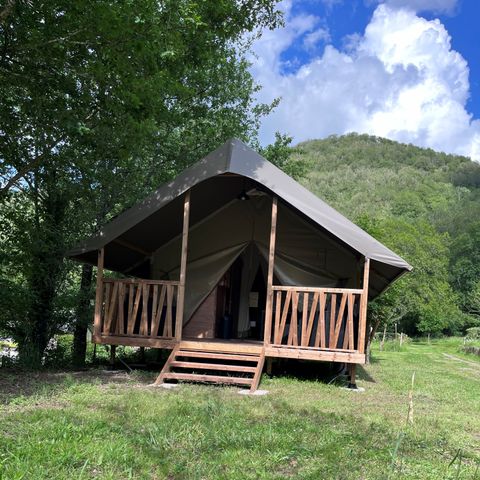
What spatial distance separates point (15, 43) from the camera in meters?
7.32

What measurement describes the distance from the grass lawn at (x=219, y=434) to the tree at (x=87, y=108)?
11.6ft

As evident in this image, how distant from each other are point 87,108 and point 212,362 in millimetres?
4424

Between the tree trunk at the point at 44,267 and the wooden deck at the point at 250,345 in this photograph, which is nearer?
the wooden deck at the point at 250,345

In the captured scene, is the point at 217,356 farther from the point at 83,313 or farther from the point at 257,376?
the point at 83,313

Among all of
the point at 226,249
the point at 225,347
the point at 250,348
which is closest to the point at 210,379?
the point at 225,347

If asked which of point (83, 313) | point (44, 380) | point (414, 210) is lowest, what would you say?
point (44, 380)

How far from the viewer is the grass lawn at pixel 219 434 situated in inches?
148

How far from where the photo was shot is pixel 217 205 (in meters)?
10.6

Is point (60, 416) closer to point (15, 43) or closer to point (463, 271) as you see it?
point (15, 43)

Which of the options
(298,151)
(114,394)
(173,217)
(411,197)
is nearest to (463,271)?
(411,197)

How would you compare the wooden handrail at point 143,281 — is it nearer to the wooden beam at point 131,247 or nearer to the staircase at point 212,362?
the wooden beam at point 131,247

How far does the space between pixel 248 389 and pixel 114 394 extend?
1.88m

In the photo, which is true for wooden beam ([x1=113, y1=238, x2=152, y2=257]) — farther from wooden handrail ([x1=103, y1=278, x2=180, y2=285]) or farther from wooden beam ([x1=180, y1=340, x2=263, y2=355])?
wooden beam ([x1=180, y1=340, x2=263, y2=355])

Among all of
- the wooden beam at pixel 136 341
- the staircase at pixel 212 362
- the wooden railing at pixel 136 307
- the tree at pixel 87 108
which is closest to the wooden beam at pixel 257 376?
the staircase at pixel 212 362
